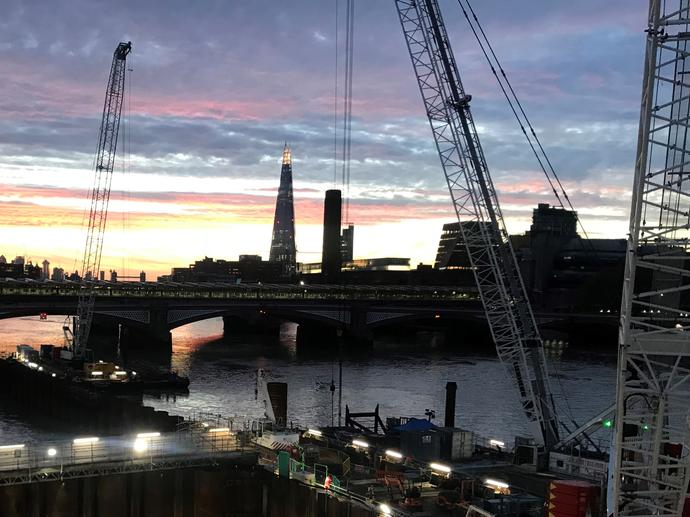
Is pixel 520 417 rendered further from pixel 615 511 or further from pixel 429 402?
pixel 615 511

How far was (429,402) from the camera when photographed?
7225 centimetres

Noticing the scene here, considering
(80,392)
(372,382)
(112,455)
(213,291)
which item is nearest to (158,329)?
(372,382)

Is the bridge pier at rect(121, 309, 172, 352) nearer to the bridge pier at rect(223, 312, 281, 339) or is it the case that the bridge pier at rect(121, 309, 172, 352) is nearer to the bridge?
the bridge

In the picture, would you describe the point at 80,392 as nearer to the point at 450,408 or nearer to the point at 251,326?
the point at 450,408

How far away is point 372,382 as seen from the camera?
3312 inches

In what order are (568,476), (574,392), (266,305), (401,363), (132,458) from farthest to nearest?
(266,305) < (401,363) < (574,392) < (568,476) < (132,458)

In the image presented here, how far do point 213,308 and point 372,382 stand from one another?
3781 centimetres

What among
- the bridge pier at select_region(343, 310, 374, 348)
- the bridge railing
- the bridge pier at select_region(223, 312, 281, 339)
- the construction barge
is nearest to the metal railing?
the construction barge

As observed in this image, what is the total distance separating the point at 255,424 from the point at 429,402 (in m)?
31.5

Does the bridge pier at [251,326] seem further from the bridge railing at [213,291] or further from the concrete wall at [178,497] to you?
the concrete wall at [178,497]

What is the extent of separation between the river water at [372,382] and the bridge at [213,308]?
4.11 meters

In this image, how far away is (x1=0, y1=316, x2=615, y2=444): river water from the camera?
63906mm

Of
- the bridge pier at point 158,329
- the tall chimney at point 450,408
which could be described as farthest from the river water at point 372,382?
the tall chimney at point 450,408

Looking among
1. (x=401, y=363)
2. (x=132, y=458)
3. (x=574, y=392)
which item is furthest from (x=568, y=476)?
(x=401, y=363)
